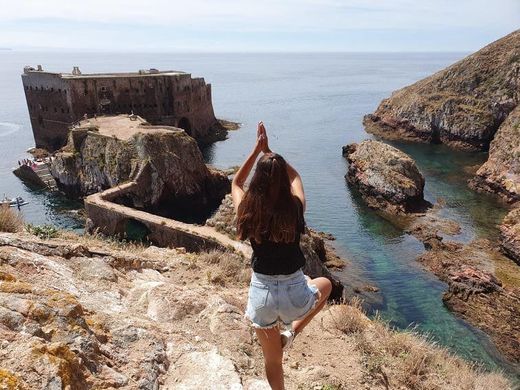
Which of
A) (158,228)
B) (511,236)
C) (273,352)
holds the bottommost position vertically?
(511,236)

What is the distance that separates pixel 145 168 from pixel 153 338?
92.3 ft

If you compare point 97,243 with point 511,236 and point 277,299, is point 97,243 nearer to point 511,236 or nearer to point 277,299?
point 277,299

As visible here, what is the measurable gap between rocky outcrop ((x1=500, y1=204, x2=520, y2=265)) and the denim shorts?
24.5 m

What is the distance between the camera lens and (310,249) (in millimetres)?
19047

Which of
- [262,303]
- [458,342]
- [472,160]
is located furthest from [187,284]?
[472,160]

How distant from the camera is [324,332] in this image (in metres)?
7.43

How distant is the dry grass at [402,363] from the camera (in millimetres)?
6324

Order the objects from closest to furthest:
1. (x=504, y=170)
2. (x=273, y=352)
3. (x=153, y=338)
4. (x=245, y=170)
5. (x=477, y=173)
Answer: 1. (x=273, y=352)
2. (x=245, y=170)
3. (x=153, y=338)
4. (x=504, y=170)
5. (x=477, y=173)

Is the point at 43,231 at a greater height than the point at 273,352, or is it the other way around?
the point at 273,352

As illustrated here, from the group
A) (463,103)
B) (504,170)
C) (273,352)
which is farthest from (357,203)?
(463,103)

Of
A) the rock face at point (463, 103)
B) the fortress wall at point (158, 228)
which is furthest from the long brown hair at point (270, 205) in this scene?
the rock face at point (463, 103)

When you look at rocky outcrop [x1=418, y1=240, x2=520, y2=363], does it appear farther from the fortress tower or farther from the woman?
the fortress tower

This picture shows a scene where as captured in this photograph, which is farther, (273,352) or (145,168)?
(145,168)

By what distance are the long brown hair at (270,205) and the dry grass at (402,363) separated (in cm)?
330
